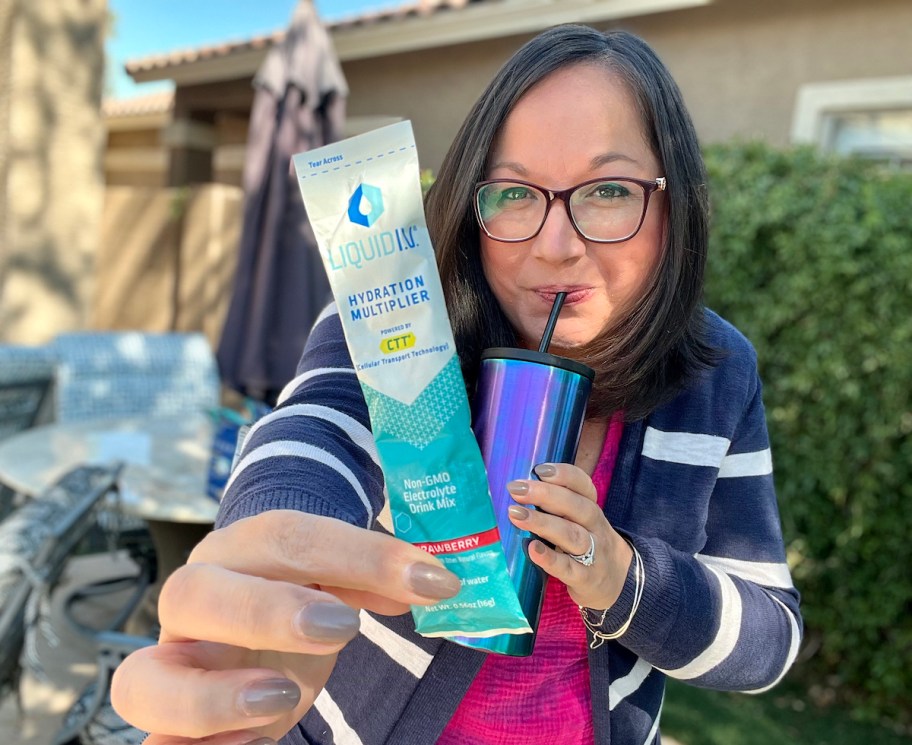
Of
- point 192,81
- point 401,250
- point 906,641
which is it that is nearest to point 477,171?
point 401,250

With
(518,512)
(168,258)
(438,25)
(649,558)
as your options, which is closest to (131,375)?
(649,558)

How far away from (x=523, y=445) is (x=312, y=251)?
11.5ft

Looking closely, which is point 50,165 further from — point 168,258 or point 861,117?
point 861,117

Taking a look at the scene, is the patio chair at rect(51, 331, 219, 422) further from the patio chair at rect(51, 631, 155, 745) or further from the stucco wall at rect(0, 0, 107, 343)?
the patio chair at rect(51, 631, 155, 745)

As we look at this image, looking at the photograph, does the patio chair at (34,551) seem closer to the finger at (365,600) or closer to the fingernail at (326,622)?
the finger at (365,600)

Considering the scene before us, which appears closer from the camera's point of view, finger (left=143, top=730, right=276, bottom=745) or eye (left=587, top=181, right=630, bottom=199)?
finger (left=143, top=730, right=276, bottom=745)

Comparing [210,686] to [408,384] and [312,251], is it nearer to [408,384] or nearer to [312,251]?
[408,384]

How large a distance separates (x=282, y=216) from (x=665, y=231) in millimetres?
3268

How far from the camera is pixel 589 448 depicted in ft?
4.00

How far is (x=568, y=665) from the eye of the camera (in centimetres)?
117

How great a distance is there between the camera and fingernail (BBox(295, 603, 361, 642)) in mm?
580

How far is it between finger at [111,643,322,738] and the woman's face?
0.62 m

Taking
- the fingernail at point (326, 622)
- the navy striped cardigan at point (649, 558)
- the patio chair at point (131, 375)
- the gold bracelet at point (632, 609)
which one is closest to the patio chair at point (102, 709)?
the navy striped cardigan at point (649, 558)

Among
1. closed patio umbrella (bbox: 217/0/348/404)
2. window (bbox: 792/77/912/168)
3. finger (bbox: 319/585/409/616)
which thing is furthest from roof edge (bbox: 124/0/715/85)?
finger (bbox: 319/585/409/616)
